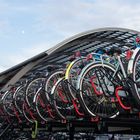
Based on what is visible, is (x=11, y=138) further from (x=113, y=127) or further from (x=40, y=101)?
(x=113, y=127)

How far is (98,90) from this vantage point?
7.53m

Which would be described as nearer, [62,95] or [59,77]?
[62,95]

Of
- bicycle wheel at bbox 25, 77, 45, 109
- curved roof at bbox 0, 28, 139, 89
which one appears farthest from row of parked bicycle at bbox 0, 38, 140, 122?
curved roof at bbox 0, 28, 139, 89

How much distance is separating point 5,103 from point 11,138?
206 centimetres

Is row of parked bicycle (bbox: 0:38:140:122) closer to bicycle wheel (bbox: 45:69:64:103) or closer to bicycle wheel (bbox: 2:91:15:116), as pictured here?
bicycle wheel (bbox: 45:69:64:103)

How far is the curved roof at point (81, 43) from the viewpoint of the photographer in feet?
85.5

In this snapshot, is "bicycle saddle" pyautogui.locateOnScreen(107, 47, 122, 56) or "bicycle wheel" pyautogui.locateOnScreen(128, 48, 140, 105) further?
"bicycle saddle" pyautogui.locateOnScreen(107, 47, 122, 56)

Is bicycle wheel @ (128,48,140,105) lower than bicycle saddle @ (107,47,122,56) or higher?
lower

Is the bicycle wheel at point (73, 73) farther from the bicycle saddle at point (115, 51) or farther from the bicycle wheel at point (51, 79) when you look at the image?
the bicycle wheel at point (51, 79)

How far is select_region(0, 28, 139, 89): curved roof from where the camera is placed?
26.1 meters

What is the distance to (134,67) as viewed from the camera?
6250 mm

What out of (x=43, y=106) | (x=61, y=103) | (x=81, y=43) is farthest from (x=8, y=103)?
(x=81, y=43)

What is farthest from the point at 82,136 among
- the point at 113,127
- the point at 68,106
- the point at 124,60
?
the point at 124,60

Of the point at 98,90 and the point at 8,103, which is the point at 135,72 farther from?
the point at 8,103
